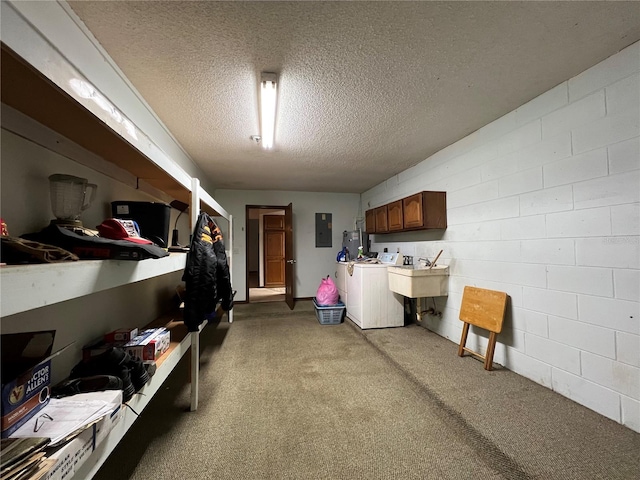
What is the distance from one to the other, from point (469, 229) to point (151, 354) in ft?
9.74

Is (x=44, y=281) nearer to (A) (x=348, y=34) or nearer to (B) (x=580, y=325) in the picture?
(A) (x=348, y=34)

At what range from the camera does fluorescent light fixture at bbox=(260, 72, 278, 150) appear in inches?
69.2

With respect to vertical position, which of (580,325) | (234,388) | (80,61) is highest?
(80,61)

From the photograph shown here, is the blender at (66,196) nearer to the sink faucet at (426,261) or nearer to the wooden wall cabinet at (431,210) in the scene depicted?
the wooden wall cabinet at (431,210)

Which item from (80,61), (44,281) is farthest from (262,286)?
(44,281)

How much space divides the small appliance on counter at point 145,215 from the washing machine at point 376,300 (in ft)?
8.37

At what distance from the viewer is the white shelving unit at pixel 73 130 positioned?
57cm

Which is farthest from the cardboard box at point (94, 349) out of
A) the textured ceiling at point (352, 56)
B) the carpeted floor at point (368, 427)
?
the textured ceiling at point (352, 56)

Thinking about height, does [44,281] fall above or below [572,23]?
below

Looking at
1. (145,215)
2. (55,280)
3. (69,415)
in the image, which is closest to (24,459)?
(69,415)

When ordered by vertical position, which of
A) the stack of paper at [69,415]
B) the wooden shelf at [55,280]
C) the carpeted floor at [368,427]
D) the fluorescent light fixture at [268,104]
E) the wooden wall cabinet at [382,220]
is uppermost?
the fluorescent light fixture at [268,104]

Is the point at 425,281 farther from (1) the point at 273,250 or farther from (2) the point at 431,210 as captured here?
(1) the point at 273,250

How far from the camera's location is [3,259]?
2.09 ft

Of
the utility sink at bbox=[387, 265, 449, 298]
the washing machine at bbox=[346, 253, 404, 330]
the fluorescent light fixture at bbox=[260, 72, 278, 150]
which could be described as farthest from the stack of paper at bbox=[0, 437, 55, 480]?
the washing machine at bbox=[346, 253, 404, 330]
